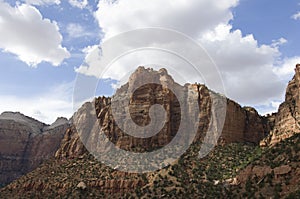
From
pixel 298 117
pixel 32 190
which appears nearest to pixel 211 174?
pixel 298 117

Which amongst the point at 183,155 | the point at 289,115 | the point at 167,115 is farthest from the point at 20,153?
the point at 289,115

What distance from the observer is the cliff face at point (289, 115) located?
9062cm

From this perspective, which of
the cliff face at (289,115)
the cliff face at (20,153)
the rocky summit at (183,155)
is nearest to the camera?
the rocky summit at (183,155)

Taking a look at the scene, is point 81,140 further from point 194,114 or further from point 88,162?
point 194,114

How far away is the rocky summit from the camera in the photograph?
68875 millimetres

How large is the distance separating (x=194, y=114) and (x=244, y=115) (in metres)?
15.5

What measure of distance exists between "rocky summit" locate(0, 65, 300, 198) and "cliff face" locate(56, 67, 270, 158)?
0.29 meters

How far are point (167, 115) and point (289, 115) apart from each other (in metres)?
34.1

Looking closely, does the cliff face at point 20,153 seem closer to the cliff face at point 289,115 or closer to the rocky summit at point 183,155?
the rocky summit at point 183,155

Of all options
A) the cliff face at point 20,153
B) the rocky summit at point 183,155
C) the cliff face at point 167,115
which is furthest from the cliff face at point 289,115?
the cliff face at point 20,153

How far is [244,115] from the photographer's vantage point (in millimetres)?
114688

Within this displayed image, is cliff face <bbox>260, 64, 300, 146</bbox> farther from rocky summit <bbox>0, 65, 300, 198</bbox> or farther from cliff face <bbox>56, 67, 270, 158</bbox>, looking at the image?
cliff face <bbox>56, 67, 270, 158</bbox>

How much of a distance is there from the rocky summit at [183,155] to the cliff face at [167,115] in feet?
0.95

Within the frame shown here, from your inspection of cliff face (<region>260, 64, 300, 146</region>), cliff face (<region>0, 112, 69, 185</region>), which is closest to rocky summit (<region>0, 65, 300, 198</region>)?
cliff face (<region>260, 64, 300, 146</region>)
